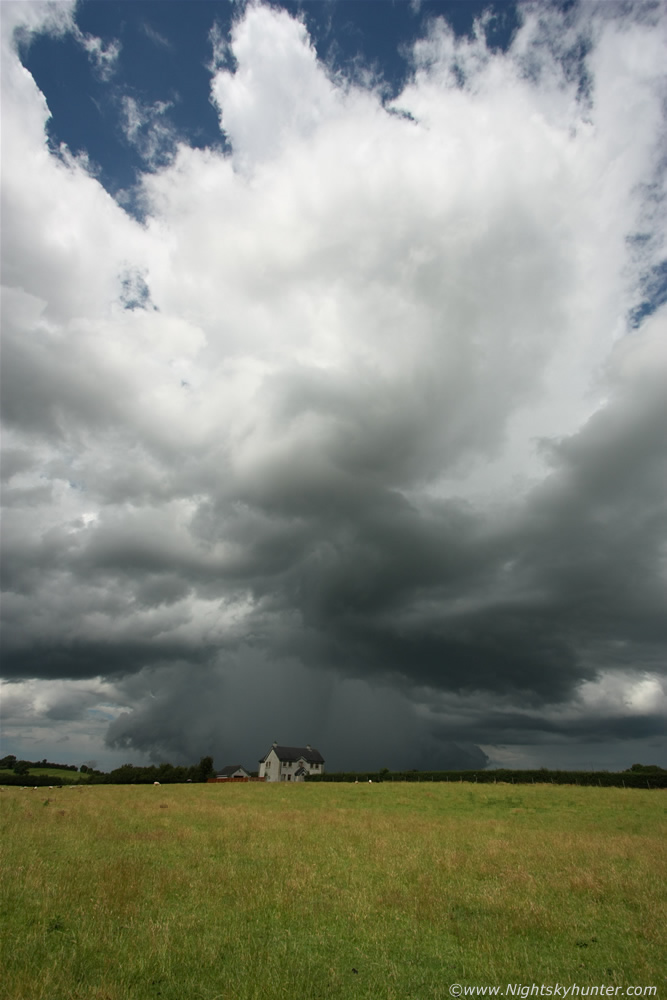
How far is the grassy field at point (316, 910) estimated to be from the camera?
29.9ft

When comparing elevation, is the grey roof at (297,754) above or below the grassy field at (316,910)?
above

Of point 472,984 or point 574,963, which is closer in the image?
point 472,984

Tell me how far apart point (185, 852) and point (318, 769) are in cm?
14767

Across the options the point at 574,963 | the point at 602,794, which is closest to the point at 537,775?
the point at 602,794

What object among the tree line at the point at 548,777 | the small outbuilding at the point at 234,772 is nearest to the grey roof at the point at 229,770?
the small outbuilding at the point at 234,772

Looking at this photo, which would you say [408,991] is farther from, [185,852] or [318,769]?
[318,769]

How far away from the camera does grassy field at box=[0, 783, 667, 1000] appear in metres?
9.12

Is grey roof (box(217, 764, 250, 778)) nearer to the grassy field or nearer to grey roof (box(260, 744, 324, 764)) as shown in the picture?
grey roof (box(260, 744, 324, 764))

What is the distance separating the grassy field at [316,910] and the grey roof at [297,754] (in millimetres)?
128688

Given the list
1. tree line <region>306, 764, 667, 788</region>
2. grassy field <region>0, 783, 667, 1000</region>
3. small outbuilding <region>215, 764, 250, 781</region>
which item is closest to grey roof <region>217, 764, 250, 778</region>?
small outbuilding <region>215, 764, 250, 781</region>

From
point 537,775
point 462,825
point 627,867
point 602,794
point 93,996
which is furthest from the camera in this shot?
point 537,775

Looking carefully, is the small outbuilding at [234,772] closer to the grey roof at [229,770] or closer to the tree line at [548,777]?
the grey roof at [229,770]

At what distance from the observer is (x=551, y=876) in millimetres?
16359

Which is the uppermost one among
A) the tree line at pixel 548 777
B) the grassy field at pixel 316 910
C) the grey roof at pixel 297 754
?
the grey roof at pixel 297 754
